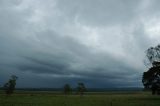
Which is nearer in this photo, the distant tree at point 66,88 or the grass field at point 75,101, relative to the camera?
the grass field at point 75,101

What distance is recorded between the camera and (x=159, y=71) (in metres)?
86.8

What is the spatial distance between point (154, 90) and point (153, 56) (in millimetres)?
11327

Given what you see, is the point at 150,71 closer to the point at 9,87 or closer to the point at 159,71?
the point at 159,71

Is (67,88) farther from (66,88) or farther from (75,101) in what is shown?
(75,101)

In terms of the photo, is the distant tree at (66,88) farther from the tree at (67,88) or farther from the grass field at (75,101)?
the grass field at (75,101)

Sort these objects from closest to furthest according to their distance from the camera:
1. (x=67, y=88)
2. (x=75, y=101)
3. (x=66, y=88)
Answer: (x=75, y=101)
(x=66, y=88)
(x=67, y=88)

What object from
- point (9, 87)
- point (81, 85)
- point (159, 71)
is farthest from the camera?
point (81, 85)

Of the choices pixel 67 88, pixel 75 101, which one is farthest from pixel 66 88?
pixel 75 101

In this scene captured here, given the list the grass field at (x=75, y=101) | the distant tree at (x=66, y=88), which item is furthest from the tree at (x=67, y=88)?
the grass field at (x=75, y=101)

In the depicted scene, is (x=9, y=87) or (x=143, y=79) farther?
(x=9, y=87)

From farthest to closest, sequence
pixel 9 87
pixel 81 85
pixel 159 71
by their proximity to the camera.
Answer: pixel 81 85
pixel 9 87
pixel 159 71

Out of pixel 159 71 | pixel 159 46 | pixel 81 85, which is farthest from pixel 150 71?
pixel 81 85

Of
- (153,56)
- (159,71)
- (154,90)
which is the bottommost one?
(154,90)

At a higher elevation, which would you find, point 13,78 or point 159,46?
point 159,46
